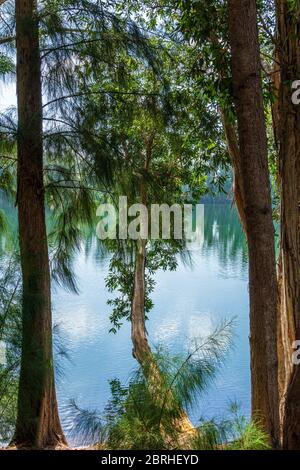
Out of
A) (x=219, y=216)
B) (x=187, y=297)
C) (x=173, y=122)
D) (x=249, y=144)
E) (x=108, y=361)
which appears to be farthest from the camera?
(x=219, y=216)

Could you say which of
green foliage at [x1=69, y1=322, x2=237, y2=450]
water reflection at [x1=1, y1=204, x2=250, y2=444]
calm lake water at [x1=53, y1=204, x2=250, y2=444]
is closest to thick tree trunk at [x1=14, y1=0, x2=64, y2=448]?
green foliage at [x1=69, y1=322, x2=237, y2=450]

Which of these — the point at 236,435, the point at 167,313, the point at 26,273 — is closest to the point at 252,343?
the point at 236,435

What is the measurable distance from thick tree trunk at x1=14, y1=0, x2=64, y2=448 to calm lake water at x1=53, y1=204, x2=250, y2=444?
4.10m

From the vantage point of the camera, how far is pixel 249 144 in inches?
106

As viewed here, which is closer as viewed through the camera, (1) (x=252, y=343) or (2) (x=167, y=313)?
(1) (x=252, y=343)

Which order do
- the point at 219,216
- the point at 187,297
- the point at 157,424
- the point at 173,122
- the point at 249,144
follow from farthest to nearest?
the point at 219,216, the point at 187,297, the point at 173,122, the point at 249,144, the point at 157,424

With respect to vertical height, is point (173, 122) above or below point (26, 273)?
above

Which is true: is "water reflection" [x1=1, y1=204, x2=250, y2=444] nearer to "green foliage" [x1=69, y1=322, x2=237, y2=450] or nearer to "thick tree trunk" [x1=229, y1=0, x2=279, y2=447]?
"thick tree trunk" [x1=229, y1=0, x2=279, y2=447]

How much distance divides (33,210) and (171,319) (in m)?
9.02

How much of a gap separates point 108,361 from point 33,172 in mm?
7799

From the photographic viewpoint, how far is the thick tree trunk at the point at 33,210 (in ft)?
10.8

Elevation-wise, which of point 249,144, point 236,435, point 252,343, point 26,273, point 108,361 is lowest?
point 108,361

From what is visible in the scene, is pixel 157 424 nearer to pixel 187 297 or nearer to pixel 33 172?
pixel 33 172

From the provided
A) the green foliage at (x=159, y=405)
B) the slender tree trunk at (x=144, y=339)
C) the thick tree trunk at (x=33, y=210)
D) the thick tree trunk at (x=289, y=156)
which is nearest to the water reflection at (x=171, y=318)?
the slender tree trunk at (x=144, y=339)
